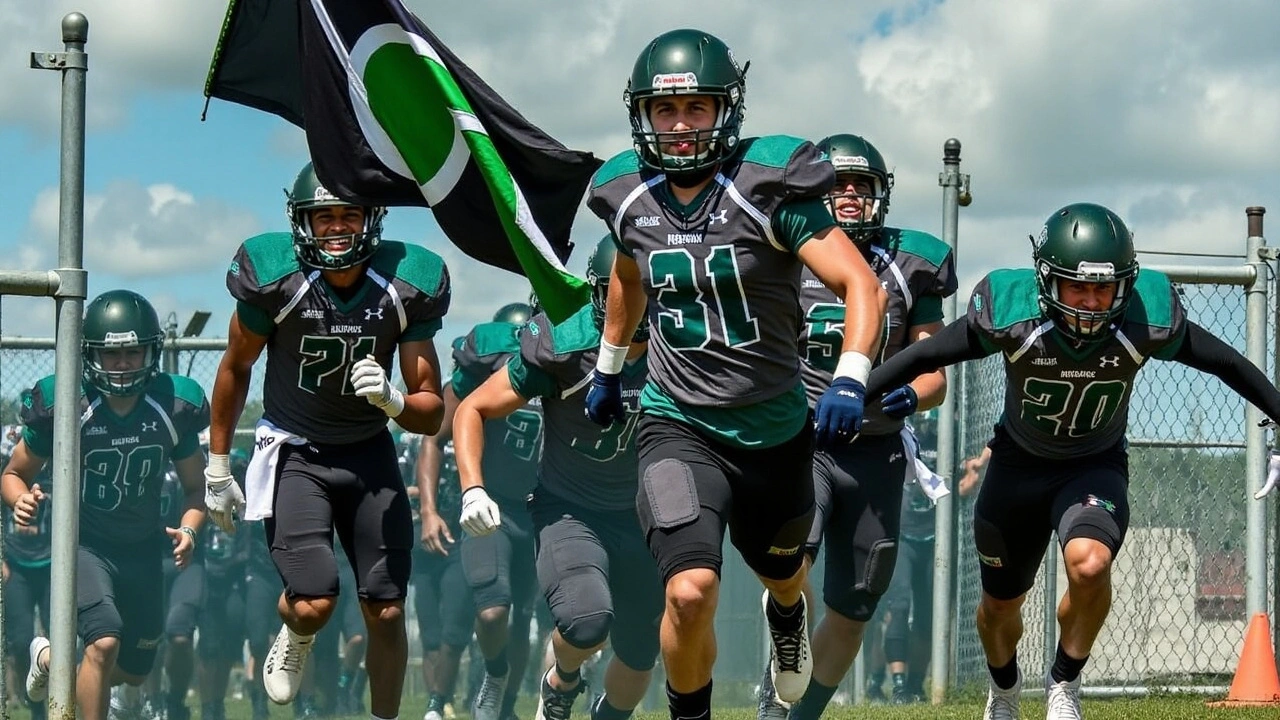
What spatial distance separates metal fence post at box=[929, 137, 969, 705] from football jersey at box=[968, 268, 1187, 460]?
3.47 meters

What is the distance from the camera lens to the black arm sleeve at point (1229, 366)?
6855 millimetres

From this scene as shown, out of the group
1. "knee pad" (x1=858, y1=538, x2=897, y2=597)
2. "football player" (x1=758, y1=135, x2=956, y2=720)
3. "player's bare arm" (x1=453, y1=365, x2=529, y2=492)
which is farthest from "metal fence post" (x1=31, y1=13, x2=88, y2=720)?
"knee pad" (x1=858, y1=538, x2=897, y2=597)

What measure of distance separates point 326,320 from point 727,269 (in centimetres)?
203

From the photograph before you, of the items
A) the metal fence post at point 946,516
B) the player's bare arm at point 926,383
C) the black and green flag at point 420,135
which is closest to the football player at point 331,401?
the black and green flag at point 420,135

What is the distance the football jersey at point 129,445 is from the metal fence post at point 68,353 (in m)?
2.46

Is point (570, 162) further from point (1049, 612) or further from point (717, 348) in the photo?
point (1049, 612)

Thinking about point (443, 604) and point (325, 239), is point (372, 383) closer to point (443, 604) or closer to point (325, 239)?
point (325, 239)

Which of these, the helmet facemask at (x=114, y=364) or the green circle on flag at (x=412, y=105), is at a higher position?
the green circle on flag at (x=412, y=105)

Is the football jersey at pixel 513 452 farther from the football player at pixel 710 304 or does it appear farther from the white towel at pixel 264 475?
the football player at pixel 710 304

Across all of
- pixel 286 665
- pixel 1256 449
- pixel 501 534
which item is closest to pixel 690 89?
pixel 286 665

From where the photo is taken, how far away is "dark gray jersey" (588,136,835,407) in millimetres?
5734

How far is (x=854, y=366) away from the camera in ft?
17.8

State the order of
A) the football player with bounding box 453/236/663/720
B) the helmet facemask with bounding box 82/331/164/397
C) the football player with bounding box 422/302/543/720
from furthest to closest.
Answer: the football player with bounding box 422/302/543/720
the helmet facemask with bounding box 82/331/164/397
the football player with bounding box 453/236/663/720

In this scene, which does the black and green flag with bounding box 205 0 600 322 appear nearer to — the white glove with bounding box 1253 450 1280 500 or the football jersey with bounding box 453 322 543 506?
the white glove with bounding box 1253 450 1280 500
